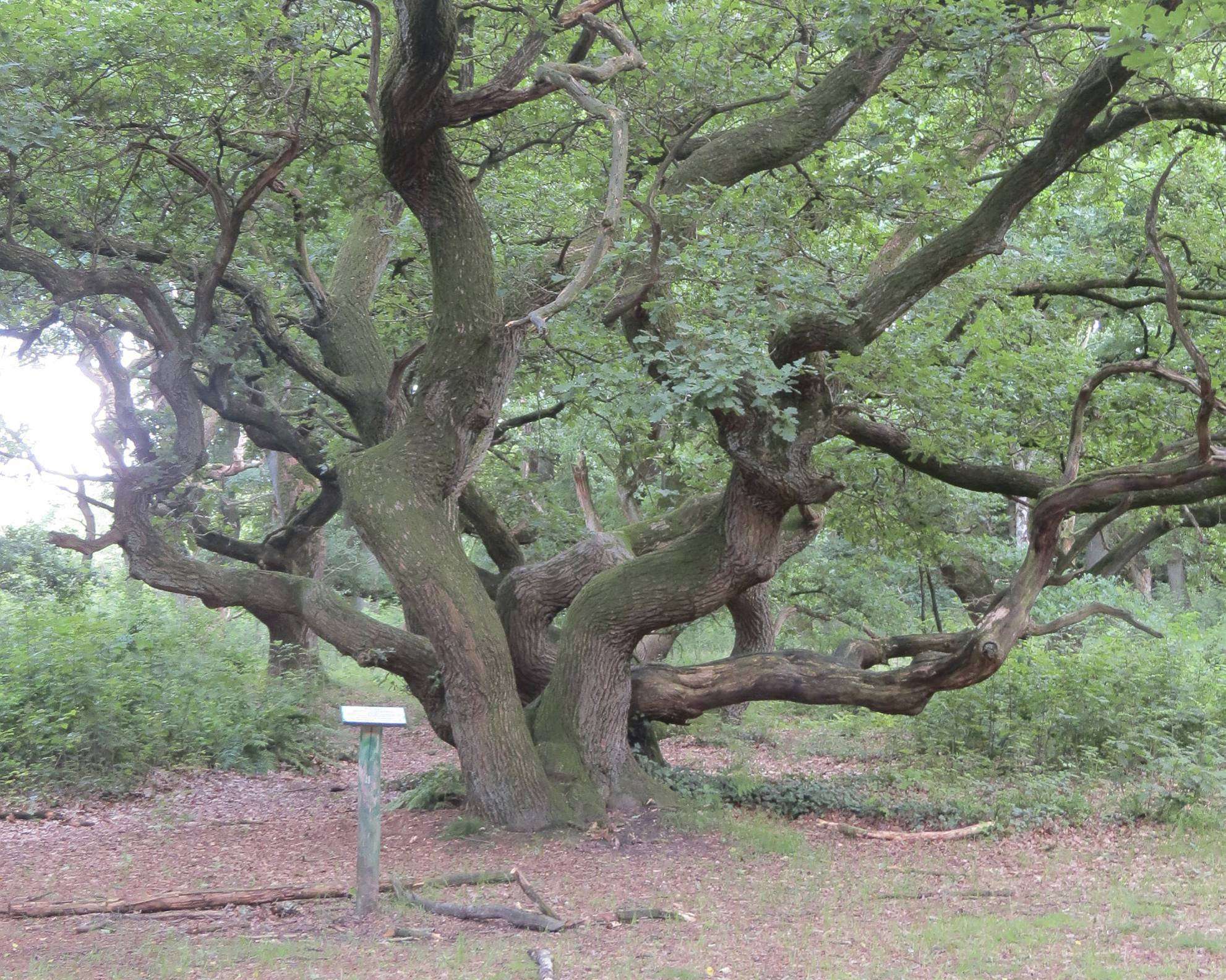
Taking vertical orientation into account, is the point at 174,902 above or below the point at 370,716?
below

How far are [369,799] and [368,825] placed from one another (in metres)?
0.15

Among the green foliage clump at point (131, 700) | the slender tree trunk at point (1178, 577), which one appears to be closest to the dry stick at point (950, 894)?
the green foliage clump at point (131, 700)

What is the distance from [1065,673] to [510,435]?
27.9ft

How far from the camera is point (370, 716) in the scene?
19.5 ft

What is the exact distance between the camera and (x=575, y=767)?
873 centimetres

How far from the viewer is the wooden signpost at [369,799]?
234 inches

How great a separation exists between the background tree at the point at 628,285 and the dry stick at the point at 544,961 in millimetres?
3033

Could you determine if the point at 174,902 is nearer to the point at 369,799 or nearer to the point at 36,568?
the point at 369,799

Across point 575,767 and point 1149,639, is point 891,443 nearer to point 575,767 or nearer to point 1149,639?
point 575,767

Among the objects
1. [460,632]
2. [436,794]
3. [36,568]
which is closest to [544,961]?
[460,632]

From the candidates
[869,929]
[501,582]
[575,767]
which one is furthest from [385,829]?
[869,929]

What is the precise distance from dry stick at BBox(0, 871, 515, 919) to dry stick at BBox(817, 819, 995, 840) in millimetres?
4183

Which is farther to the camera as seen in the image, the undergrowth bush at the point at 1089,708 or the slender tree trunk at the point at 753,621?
the slender tree trunk at the point at 753,621

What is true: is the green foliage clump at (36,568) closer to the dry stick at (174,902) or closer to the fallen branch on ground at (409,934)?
the dry stick at (174,902)
